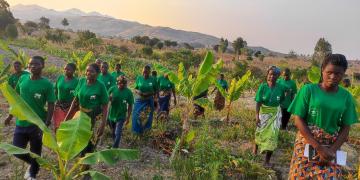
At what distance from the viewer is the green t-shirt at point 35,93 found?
548 cm

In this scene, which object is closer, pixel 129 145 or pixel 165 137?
pixel 129 145

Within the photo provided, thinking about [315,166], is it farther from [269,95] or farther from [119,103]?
[119,103]

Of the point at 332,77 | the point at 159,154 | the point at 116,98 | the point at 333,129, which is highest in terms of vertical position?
the point at 332,77

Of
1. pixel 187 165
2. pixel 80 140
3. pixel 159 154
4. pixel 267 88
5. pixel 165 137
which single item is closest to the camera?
pixel 80 140

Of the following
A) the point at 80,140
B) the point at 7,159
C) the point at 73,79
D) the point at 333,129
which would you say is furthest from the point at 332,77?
the point at 7,159

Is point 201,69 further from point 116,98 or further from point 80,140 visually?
point 80,140

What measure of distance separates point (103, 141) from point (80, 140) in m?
4.36

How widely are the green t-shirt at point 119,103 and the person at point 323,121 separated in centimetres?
422

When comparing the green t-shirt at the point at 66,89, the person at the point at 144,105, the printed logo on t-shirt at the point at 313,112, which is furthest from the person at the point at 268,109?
the printed logo on t-shirt at the point at 313,112

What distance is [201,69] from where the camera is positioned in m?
7.64

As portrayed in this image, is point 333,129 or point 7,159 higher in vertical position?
point 333,129

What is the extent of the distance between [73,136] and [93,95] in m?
2.09

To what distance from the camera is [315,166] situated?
362cm

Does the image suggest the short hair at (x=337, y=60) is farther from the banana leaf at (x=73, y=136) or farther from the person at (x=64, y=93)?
the person at (x=64, y=93)
